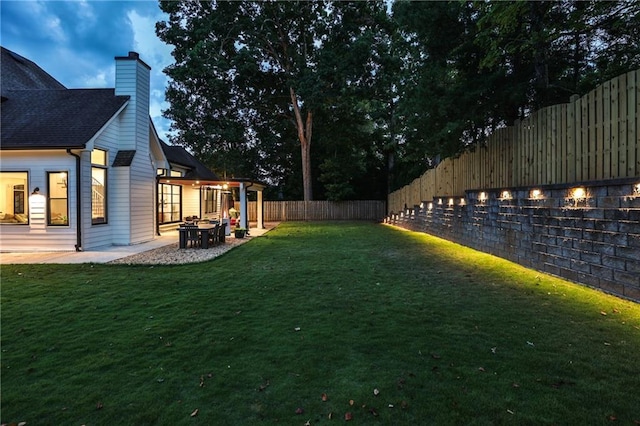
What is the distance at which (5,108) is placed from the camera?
37.4 feet

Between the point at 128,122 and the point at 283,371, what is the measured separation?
11.4m

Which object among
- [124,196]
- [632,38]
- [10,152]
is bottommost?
[124,196]

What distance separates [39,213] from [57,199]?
560 mm

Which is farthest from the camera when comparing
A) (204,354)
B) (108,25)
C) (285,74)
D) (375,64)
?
(108,25)

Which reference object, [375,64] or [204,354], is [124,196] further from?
[375,64]

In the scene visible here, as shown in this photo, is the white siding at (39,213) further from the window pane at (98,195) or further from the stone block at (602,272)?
the stone block at (602,272)

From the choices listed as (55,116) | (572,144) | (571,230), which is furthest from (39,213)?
(572,144)

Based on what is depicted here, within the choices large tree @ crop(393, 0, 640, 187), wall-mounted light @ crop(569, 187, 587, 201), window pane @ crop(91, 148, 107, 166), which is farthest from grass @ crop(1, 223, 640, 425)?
window pane @ crop(91, 148, 107, 166)

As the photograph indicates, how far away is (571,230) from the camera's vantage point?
6.02 m

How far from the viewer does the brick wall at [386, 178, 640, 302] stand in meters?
4.85

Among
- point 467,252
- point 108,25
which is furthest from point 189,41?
point 108,25

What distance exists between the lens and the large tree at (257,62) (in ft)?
70.7

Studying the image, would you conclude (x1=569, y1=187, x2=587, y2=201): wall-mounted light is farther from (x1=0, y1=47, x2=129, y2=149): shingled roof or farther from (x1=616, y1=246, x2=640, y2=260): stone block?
(x1=0, y1=47, x2=129, y2=149): shingled roof

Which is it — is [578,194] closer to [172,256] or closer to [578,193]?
[578,193]
